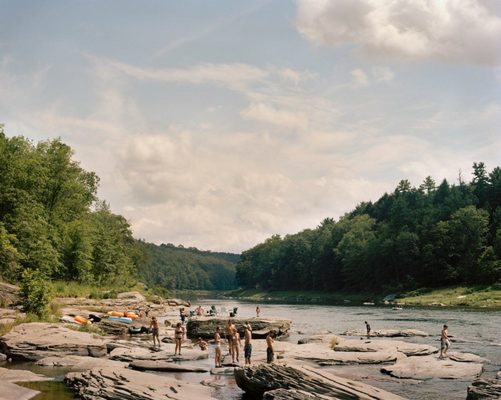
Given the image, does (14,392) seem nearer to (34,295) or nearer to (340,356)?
(340,356)

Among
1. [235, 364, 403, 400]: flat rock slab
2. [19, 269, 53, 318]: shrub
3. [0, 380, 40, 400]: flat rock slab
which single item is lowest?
[0, 380, 40, 400]: flat rock slab

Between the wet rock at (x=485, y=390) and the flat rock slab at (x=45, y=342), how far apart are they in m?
24.3

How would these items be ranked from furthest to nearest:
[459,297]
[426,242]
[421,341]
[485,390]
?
[426,242] < [459,297] < [421,341] < [485,390]

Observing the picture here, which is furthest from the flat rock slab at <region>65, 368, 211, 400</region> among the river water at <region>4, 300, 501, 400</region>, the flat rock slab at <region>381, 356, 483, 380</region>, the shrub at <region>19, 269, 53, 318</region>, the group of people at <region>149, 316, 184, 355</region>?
the shrub at <region>19, 269, 53, 318</region>

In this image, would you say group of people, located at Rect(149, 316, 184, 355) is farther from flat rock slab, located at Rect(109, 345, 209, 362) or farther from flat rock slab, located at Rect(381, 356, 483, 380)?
flat rock slab, located at Rect(381, 356, 483, 380)

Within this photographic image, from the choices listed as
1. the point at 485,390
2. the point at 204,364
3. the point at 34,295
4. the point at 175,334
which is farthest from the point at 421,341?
the point at 34,295

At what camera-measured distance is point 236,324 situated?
5228 cm

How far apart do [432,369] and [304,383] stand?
13003 millimetres

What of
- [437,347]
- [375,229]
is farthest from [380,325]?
[375,229]

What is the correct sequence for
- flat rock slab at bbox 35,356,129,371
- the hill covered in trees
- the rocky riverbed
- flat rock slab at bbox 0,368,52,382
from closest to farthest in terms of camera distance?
the rocky riverbed < flat rock slab at bbox 0,368,52,382 < flat rock slab at bbox 35,356,129,371 < the hill covered in trees

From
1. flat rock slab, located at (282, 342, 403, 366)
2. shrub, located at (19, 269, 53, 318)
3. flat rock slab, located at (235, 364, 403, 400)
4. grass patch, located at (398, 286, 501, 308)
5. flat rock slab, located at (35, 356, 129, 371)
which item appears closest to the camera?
flat rock slab, located at (235, 364, 403, 400)

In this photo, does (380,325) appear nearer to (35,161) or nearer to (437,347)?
(437,347)

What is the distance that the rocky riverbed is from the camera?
898 inches

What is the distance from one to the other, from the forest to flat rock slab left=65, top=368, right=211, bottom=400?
75.4ft
